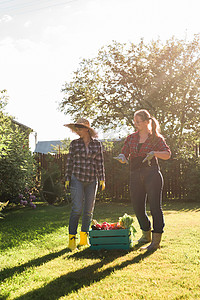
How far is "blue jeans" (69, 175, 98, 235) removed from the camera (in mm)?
4195

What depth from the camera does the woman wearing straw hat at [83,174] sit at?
13.8 ft

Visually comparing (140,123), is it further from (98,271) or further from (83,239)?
(98,271)

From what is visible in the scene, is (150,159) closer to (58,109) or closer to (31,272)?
(31,272)

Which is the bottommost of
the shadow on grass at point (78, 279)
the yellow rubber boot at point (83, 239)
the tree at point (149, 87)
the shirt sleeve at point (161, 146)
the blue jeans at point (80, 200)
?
the shadow on grass at point (78, 279)

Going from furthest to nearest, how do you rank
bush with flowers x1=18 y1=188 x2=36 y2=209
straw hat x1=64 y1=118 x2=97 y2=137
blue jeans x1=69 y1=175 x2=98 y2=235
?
1. bush with flowers x1=18 y1=188 x2=36 y2=209
2. straw hat x1=64 y1=118 x2=97 y2=137
3. blue jeans x1=69 y1=175 x2=98 y2=235

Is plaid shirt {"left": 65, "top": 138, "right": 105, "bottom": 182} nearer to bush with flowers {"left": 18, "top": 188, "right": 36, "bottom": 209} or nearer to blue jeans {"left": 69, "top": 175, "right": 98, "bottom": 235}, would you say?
blue jeans {"left": 69, "top": 175, "right": 98, "bottom": 235}

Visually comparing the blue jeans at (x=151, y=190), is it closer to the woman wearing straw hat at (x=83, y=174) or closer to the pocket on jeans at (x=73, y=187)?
the woman wearing straw hat at (x=83, y=174)

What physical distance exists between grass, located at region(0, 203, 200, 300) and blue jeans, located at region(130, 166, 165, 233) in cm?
40

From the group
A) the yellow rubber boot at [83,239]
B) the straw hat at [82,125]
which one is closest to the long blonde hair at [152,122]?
the straw hat at [82,125]

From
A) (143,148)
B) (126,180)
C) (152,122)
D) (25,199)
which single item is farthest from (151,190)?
(126,180)

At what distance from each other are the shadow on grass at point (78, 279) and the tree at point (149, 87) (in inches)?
427

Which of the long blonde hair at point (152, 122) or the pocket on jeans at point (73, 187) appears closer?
the long blonde hair at point (152, 122)

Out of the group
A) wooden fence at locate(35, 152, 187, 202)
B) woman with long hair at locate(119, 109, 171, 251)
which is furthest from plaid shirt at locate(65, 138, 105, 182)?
wooden fence at locate(35, 152, 187, 202)

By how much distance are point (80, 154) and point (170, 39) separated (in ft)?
43.5
